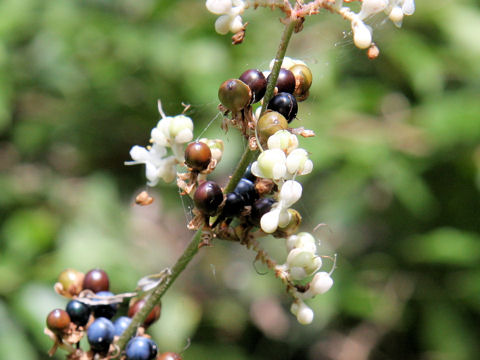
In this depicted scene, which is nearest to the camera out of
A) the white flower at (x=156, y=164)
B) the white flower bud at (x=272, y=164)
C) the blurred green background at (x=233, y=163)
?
the white flower bud at (x=272, y=164)

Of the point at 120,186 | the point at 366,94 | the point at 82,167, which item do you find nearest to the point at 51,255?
the point at 120,186

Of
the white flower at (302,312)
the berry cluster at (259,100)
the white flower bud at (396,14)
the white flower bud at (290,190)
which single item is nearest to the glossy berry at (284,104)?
the berry cluster at (259,100)

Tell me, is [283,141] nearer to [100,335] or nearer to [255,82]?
[255,82]

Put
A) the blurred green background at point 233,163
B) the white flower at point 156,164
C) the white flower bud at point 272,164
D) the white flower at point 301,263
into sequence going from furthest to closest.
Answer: the blurred green background at point 233,163
the white flower at point 156,164
the white flower at point 301,263
the white flower bud at point 272,164

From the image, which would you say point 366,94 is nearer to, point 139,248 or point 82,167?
point 139,248

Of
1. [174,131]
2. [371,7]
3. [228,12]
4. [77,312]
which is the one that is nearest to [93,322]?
[77,312]

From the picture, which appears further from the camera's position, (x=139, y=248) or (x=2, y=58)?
(x=139, y=248)

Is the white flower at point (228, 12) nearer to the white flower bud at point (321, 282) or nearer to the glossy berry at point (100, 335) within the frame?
the white flower bud at point (321, 282)
